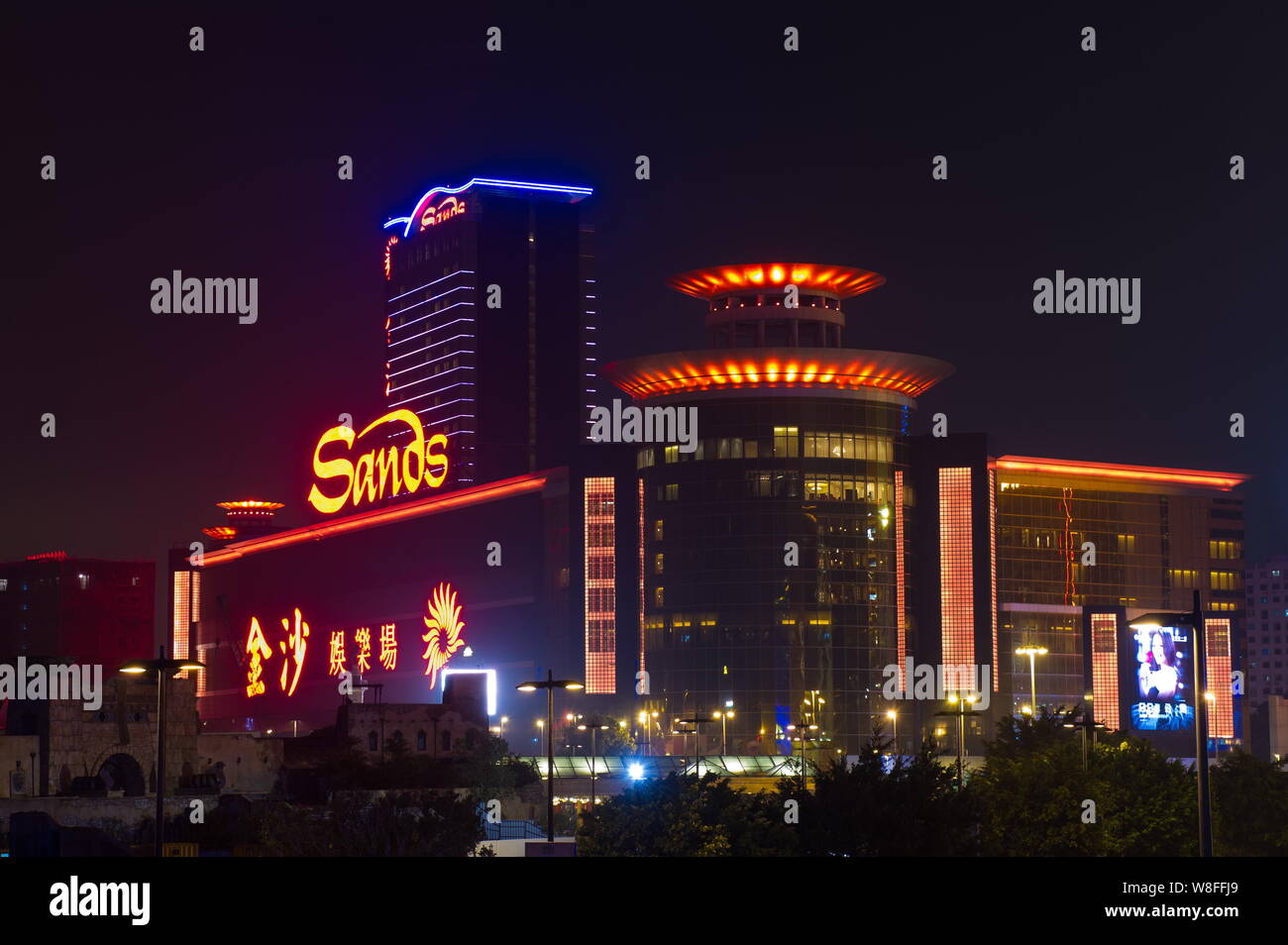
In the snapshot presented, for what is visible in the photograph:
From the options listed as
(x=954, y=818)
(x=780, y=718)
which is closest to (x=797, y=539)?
(x=780, y=718)

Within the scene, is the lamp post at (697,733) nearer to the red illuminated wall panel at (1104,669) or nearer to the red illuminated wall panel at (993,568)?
the red illuminated wall panel at (993,568)

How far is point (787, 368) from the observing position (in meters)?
175

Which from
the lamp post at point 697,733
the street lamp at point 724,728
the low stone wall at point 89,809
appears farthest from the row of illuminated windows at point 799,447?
the low stone wall at point 89,809

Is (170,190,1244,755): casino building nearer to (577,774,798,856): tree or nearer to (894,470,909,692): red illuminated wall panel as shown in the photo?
(894,470,909,692): red illuminated wall panel

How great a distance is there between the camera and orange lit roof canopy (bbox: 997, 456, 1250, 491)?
184m

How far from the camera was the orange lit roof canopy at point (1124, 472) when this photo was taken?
184 meters

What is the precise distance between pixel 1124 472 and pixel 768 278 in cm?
4237

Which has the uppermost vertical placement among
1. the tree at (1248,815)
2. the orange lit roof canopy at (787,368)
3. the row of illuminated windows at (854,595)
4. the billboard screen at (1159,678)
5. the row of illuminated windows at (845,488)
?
the orange lit roof canopy at (787,368)

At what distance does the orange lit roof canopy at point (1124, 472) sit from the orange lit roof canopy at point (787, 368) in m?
13.3

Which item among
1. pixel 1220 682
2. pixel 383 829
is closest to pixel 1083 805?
pixel 383 829

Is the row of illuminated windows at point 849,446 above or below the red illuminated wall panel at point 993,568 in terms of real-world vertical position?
above
